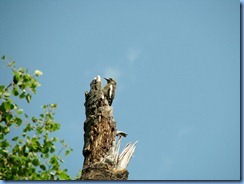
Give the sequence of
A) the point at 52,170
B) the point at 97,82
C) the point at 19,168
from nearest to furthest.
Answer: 1. the point at 19,168
2. the point at 52,170
3. the point at 97,82

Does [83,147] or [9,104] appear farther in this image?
[83,147]

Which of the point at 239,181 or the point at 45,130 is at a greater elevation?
the point at 45,130

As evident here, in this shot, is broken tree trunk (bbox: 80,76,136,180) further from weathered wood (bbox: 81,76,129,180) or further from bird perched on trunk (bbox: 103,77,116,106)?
bird perched on trunk (bbox: 103,77,116,106)

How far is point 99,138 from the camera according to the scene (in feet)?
28.4

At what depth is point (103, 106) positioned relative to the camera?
A: 9.22 m

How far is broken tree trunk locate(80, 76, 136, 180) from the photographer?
7.96 metres

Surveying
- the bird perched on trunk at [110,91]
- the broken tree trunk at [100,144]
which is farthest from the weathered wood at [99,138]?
the bird perched on trunk at [110,91]

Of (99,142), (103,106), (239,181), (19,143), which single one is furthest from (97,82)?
(239,181)

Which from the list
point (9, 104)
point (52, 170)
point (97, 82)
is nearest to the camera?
point (9, 104)

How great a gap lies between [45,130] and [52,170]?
0.95 m

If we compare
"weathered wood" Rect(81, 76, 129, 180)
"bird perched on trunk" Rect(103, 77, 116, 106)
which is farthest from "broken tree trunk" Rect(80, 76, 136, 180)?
"bird perched on trunk" Rect(103, 77, 116, 106)

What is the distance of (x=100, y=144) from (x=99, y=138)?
0.48ft

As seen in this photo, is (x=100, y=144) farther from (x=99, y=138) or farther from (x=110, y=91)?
(x=110, y=91)

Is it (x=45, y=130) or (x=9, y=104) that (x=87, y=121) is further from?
(x=9, y=104)
